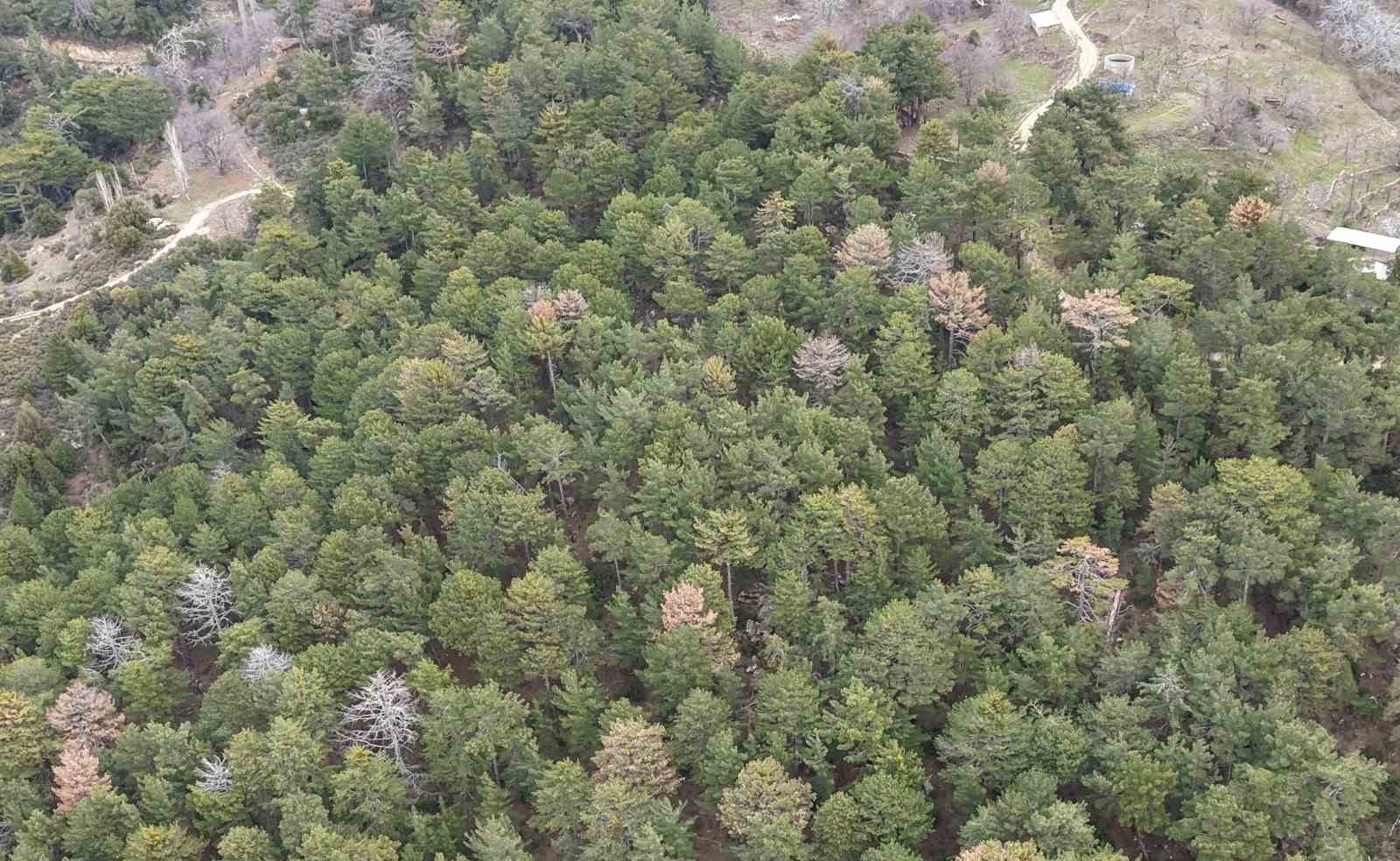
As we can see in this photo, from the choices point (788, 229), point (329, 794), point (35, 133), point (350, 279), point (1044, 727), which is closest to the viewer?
point (1044, 727)

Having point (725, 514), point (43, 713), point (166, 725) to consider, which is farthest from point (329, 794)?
point (725, 514)

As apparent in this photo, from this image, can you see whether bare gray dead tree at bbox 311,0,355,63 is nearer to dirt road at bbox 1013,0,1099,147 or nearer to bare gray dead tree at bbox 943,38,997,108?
bare gray dead tree at bbox 943,38,997,108

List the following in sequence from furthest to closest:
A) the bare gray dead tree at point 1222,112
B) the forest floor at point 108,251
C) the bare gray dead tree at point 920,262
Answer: the forest floor at point 108,251 → the bare gray dead tree at point 1222,112 → the bare gray dead tree at point 920,262

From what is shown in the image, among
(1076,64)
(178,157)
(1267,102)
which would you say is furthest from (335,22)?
(1267,102)

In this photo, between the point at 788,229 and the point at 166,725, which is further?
the point at 788,229

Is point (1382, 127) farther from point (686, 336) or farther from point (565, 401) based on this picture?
point (565, 401)

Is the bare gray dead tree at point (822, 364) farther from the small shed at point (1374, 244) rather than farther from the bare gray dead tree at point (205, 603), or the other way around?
the bare gray dead tree at point (205, 603)

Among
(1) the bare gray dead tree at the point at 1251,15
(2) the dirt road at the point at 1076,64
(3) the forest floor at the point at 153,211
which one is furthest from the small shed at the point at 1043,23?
(3) the forest floor at the point at 153,211
